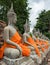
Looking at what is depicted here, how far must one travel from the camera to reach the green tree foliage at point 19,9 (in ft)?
91.6

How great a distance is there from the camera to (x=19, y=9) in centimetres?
3102

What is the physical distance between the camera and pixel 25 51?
5406 mm

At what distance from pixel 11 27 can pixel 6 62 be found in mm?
770

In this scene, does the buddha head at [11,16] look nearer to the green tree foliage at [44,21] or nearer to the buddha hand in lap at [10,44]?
the buddha hand in lap at [10,44]

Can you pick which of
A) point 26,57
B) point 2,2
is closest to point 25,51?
point 26,57

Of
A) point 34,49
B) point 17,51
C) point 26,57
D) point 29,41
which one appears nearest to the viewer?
point 17,51

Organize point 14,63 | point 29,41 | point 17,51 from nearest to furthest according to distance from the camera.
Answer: point 14,63 → point 17,51 → point 29,41

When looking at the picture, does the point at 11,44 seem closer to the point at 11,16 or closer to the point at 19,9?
the point at 11,16

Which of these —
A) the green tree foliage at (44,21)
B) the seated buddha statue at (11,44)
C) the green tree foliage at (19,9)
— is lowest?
the green tree foliage at (44,21)

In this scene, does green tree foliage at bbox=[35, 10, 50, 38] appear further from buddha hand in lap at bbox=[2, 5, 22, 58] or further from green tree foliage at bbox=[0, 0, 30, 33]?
buddha hand in lap at bbox=[2, 5, 22, 58]

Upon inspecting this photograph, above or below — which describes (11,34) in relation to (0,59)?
above

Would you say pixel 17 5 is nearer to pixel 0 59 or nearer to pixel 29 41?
pixel 29 41

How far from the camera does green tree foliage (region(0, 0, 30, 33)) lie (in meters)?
27.9

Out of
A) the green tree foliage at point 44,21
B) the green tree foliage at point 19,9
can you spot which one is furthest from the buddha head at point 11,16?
the green tree foliage at point 44,21
